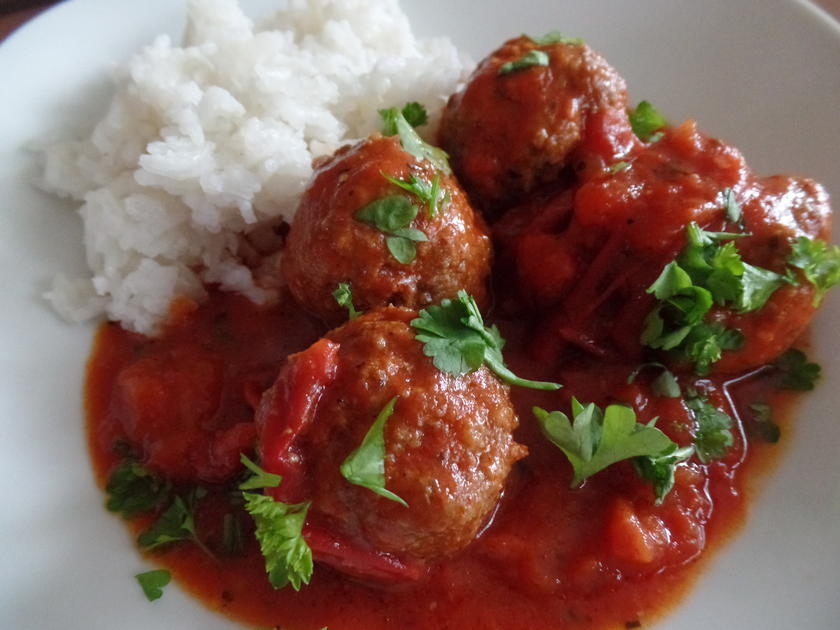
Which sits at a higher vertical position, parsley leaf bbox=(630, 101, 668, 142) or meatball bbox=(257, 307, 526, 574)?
parsley leaf bbox=(630, 101, 668, 142)

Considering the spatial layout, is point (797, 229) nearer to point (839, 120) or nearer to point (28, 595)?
point (839, 120)

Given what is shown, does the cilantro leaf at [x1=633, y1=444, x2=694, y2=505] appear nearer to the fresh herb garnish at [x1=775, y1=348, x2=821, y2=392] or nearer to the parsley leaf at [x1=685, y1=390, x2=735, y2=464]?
the parsley leaf at [x1=685, y1=390, x2=735, y2=464]

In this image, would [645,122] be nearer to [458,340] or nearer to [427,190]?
[427,190]

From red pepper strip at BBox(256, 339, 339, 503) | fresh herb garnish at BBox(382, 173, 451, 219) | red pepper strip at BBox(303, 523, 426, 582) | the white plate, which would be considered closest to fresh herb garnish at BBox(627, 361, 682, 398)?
the white plate

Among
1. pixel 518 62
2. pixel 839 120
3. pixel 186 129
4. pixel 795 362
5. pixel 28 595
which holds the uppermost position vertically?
pixel 839 120

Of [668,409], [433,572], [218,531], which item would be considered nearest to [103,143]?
[218,531]

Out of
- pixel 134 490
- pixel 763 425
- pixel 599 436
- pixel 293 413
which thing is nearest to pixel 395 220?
pixel 293 413
